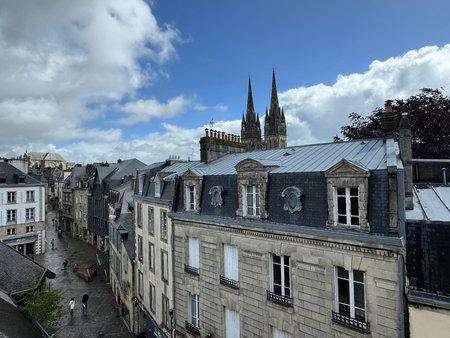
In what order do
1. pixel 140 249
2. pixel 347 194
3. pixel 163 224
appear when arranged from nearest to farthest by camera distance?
pixel 347 194 < pixel 163 224 < pixel 140 249

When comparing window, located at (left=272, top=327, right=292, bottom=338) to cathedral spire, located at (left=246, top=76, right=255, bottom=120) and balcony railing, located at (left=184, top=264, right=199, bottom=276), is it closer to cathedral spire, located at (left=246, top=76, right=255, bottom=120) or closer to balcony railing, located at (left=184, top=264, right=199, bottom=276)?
balcony railing, located at (left=184, top=264, right=199, bottom=276)

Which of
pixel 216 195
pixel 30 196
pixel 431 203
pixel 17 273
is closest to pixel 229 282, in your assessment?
pixel 216 195

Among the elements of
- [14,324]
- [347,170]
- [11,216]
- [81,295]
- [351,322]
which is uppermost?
[347,170]

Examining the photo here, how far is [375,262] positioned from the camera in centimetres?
739

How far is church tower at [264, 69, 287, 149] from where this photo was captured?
85.1 m

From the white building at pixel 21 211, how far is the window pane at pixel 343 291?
43.0 m

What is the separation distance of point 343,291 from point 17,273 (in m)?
18.2

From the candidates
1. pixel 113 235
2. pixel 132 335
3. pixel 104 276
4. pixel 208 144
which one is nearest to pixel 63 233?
pixel 104 276

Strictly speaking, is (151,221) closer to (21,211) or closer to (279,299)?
(279,299)

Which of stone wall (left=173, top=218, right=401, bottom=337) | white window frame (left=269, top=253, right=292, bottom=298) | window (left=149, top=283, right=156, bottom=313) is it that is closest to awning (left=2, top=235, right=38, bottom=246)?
window (left=149, top=283, right=156, bottom=313)

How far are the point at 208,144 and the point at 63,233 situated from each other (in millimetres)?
50860

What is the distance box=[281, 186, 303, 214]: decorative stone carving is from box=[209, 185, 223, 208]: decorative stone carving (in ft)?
10.8

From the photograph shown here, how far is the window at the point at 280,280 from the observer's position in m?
9.48

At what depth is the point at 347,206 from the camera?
8031mm
